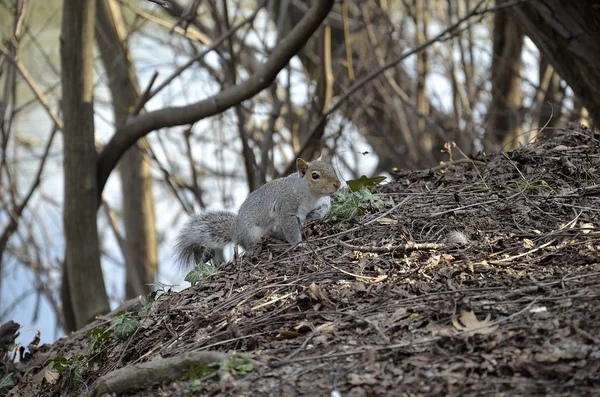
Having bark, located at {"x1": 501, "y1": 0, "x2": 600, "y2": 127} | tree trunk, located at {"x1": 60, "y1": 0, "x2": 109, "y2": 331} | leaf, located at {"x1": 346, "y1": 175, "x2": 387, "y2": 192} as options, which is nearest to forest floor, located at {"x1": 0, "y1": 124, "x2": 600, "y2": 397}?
leaf, located at {"x1": 346, "y1": 175, "x2": 387, "y2": 192}

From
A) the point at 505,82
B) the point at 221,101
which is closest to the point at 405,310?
the point at 221,101

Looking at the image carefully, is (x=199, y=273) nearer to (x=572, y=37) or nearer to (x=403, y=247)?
(x=403, y=247)

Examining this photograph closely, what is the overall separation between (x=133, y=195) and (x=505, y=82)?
3884mm

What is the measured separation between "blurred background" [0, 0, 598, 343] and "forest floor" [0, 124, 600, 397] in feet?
6.92

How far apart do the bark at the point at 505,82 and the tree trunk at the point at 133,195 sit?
3391 mm

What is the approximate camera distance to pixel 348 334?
9.16 ft

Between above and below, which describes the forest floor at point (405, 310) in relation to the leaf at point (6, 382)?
below

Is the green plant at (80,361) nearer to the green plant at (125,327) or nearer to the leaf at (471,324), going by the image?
the green plant at (125,327)

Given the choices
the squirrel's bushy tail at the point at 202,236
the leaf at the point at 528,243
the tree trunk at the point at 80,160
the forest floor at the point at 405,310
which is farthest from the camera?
the tree trunk at the point at 80,160

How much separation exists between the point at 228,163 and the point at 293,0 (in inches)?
91.2

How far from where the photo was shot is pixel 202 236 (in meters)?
4.39

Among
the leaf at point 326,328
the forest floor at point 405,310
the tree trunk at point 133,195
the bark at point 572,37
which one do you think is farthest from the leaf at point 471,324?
the tree trunk at point 133,195

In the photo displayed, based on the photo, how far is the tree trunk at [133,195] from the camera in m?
7.28

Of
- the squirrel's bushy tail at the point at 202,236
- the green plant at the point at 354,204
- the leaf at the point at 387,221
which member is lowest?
the leaf at the point at 387,221
